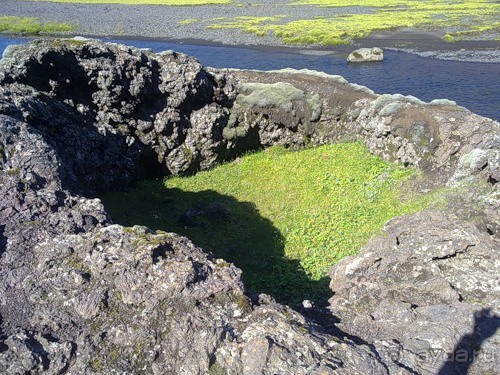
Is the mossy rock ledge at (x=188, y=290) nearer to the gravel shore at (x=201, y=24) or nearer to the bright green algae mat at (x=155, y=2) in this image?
the gravel shore at (x=201, y=24)

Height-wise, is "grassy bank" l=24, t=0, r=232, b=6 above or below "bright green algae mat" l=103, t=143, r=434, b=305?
above

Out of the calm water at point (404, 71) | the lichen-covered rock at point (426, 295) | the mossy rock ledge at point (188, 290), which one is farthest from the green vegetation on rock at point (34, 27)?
the lichen-covered rock at point (426, 295)

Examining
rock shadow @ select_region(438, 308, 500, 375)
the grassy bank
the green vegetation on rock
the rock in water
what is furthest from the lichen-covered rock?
the grassy bank

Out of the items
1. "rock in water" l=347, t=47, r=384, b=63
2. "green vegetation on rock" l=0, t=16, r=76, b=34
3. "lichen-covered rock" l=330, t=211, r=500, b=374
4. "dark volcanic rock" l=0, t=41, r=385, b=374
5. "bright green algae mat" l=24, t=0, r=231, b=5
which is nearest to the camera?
"dark volcanic rock" l=0, t=41, r=385, b=374

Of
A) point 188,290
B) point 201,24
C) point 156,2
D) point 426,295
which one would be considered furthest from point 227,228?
point 156,2

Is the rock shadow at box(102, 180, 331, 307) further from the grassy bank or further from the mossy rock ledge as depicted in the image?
the grassy bank

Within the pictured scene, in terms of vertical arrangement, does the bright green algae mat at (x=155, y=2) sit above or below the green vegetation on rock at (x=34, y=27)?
above

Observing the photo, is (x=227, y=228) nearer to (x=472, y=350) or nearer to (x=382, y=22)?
(x=472, y=350)
